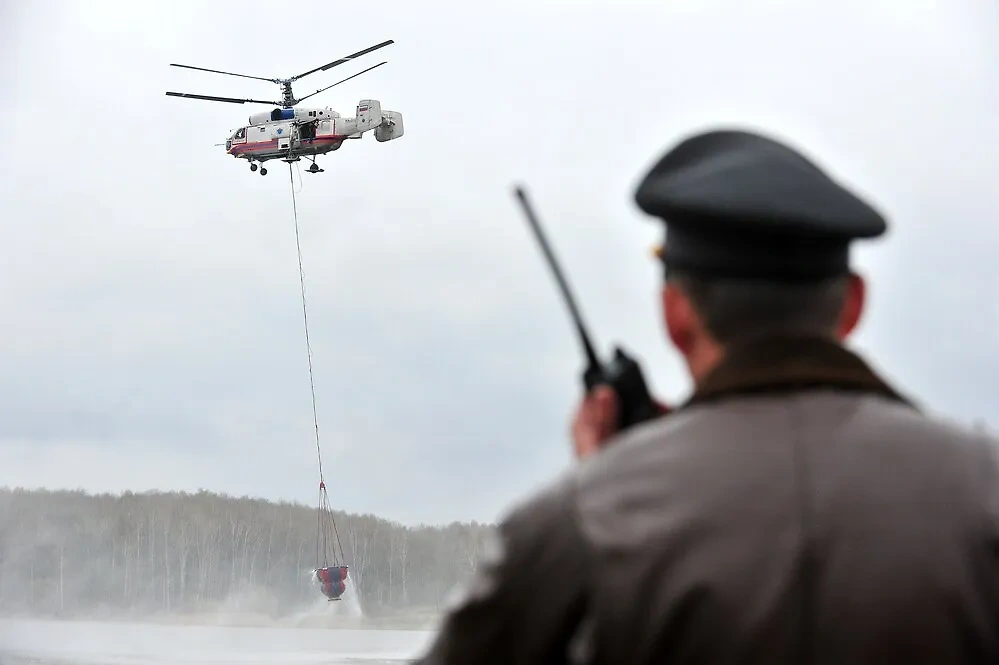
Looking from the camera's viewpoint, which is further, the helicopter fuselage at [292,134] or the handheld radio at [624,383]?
the helicopter fuselage at [292,134]

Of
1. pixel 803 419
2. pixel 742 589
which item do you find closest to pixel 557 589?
pixel 742 589

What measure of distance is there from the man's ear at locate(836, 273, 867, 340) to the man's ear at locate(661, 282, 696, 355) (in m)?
0.21

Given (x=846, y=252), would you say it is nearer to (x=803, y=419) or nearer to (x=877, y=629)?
(x=803, y=419)

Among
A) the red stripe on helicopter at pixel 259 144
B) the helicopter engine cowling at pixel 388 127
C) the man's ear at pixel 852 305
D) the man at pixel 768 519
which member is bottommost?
the man at pixel 768 519

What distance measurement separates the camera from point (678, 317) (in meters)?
2.15

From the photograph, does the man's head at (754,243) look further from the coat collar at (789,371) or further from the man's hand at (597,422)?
the man's hand at (597,422)

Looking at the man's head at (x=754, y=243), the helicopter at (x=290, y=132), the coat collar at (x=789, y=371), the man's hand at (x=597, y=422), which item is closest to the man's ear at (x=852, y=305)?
the man's head at (x=754, y=243)

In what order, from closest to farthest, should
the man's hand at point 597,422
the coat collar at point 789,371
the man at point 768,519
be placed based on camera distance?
the man at point 768,519 → the coat collar at point 789,371 → the man's hand at point 597,422

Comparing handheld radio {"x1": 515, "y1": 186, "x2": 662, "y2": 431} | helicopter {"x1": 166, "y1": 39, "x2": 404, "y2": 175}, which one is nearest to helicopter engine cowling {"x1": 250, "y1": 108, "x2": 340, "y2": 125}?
helicopter {"x1": 166, "y1": 39, "x2": 404, "y2": 175}

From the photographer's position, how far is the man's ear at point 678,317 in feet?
7.00

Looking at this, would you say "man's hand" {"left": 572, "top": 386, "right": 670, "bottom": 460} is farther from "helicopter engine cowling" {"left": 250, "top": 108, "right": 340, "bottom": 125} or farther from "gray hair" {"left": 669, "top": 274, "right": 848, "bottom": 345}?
"helicopter engine cowling" {"left": 250, "top": 108, "right": 340, "bottom": 125}

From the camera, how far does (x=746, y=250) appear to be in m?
2.06

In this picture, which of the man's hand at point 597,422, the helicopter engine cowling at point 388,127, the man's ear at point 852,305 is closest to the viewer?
the man's ear at point 852,305

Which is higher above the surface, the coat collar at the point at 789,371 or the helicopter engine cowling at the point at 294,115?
the helicopter engine cowling at the point at 294,115
